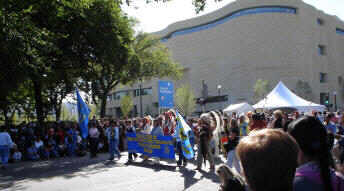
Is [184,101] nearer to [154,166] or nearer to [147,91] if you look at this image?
[147,91]

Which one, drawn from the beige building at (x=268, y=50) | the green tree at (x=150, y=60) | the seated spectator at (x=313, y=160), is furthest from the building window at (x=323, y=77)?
the seated spectator at (x=313, y=160)

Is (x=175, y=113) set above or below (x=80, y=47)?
below

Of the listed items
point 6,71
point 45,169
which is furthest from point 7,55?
point 45,169

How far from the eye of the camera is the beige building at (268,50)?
59188 mm

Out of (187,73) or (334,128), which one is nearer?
(334,128)

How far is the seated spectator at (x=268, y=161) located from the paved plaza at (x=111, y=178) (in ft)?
18.5

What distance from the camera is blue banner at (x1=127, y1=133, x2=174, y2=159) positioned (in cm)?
1067

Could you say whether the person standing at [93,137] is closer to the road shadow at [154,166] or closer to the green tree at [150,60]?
the road shadow at [154,166]

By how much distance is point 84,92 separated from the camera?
25656mm

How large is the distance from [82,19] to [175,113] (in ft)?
32.1

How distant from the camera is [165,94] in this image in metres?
14.0

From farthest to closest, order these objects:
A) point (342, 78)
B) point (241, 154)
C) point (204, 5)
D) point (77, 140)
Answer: point (342, 78), point (77, 140), point (204, 5), point (241, 154)

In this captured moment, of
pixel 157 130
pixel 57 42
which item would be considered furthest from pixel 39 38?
pixel 157 130

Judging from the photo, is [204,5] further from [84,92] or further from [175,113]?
[84,92]
